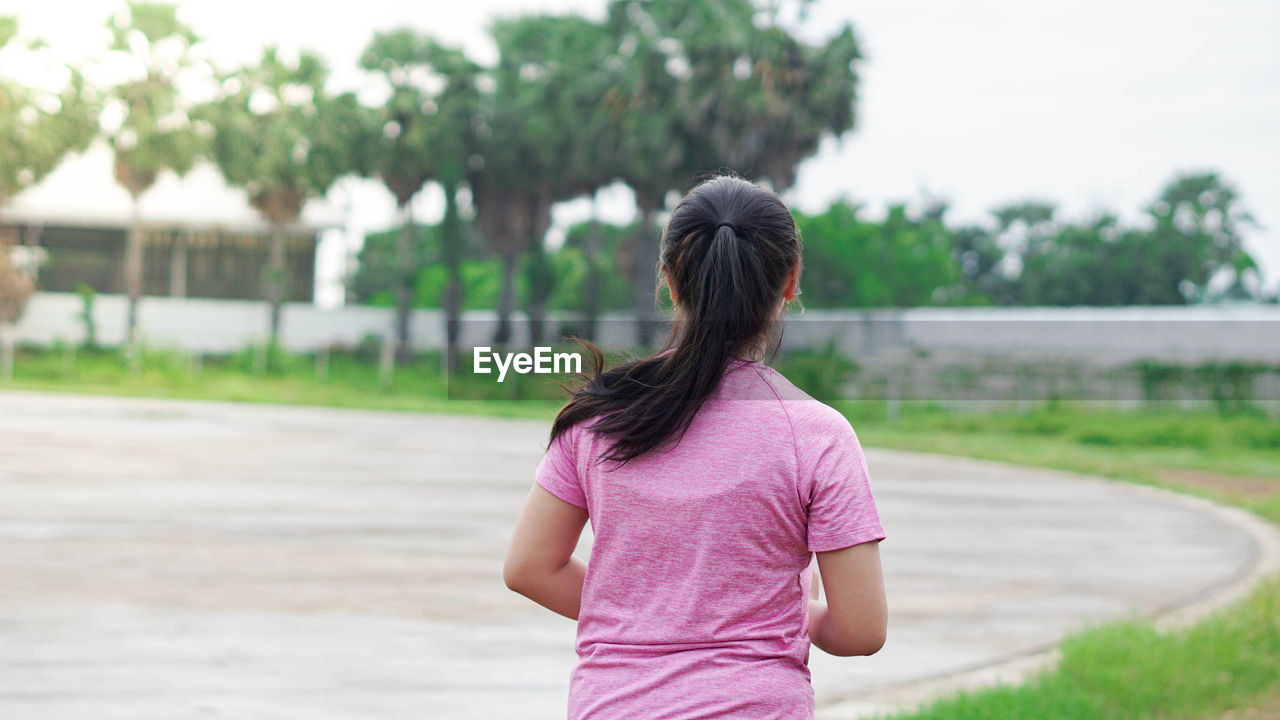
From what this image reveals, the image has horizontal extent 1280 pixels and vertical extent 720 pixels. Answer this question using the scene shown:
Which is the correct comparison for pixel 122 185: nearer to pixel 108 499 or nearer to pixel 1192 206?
pixel 108 499

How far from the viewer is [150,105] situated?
37.8 meters

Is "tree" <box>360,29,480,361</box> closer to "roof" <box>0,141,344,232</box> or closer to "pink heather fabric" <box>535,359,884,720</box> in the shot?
"roof" <box>0,141,344,232</box>

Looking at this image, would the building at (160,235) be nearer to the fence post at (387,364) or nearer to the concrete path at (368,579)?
the fence post at (387,364)

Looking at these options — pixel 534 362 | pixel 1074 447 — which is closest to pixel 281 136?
pixel 1074 447

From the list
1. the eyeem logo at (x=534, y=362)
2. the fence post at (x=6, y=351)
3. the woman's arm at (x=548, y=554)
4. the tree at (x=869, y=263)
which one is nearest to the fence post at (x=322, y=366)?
the fence post at (x=6, y=351)

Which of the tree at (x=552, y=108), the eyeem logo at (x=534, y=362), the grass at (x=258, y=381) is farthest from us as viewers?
the tree at (x=552, y=108)

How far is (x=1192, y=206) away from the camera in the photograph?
63062 millimetres

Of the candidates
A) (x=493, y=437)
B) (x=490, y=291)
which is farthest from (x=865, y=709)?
(x=490, y=291)

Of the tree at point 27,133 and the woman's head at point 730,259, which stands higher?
the tree at point 27,133

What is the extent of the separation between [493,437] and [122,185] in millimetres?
21643

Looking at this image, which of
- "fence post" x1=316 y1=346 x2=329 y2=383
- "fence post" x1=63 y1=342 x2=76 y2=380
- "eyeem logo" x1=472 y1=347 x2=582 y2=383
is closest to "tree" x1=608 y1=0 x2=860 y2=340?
"fence post" x1=316 y1=346 x2=329 y2=383

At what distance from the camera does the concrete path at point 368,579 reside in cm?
550

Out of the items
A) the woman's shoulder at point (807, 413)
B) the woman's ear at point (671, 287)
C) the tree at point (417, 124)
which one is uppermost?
the tree at point (417, 124)

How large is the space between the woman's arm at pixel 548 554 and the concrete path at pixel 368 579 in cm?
321
